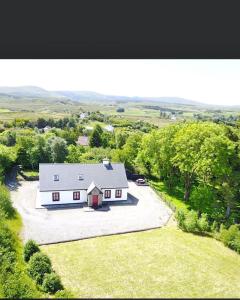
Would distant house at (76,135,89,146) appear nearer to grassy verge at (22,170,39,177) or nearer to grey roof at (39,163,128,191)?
grassy verge at (22,170,39,177)

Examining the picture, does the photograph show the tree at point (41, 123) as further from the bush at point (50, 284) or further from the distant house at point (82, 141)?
the bush at point (50, 284)

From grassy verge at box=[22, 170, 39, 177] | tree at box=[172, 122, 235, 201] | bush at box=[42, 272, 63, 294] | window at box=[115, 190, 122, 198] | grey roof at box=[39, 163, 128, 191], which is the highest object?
tree at box=[172, 122, 235, 201]

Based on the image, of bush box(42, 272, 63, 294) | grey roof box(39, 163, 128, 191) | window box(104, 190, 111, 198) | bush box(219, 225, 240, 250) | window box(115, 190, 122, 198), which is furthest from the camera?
window box(115, 190, 122, 198)

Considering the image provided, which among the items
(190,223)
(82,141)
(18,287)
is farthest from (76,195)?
(82,141)

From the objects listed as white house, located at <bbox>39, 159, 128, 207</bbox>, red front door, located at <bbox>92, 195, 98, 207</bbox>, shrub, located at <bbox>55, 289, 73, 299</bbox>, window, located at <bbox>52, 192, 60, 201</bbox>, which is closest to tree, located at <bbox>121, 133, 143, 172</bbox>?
white house, located at <bbox>39, 159, 128, 207</bbox>

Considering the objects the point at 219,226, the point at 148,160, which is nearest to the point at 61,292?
the point at 219,226

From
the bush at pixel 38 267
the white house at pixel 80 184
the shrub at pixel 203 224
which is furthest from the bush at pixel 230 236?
the bush at pixel 38 267
